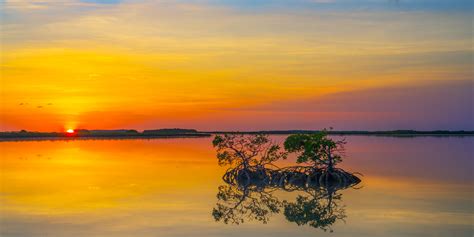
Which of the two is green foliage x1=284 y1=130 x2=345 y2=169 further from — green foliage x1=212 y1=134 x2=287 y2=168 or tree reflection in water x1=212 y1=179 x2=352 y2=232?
green foliage x1=212 y1=134 x2=287 y2=168

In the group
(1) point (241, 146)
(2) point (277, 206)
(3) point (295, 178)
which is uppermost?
(1) point (241, 146)

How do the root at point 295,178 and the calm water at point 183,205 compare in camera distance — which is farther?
the root at point 295,178

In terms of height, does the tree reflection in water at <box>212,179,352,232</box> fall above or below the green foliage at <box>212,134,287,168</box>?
below

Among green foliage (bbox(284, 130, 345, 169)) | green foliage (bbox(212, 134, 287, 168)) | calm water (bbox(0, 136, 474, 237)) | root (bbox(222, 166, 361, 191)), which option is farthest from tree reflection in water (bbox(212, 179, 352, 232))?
green foliage (bbox(212, 134, 287, 168))

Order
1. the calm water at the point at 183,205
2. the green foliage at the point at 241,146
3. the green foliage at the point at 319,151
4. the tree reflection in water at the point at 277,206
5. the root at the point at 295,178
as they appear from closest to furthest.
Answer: the calm water at the point at 183,205
the tree reflection in water at the point at 277,206
the root at the point at 295,178
the green foliage at the point at 319,151
the green foliage at the point at 241,146

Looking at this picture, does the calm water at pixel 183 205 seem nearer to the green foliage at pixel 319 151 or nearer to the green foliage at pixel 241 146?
the green foliage at pixel 241 146

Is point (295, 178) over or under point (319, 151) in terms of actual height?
under

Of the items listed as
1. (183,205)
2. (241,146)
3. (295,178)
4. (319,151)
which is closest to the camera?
(183,205)

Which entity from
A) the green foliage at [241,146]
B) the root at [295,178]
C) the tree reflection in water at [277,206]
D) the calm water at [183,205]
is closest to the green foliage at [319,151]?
the root at [295,178]

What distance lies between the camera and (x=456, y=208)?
86.1 ft

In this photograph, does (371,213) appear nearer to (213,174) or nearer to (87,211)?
(87,211)

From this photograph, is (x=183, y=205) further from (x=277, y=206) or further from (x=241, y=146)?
(x=241, y=146)

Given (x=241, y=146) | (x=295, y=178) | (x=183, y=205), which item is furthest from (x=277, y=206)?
(x=241, y=146)

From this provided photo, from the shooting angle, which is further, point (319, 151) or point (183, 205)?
point (319, 151)
